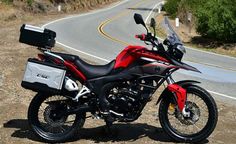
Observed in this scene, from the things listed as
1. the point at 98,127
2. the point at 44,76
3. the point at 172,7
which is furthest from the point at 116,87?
the point at 172,7

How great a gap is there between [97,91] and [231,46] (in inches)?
890

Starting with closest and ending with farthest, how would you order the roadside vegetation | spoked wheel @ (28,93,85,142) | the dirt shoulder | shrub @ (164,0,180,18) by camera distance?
spoked wheel @ (28,93,85,142)
the dirt shoulder
the roadside vegetation
shrub @ (164,0,180,18)

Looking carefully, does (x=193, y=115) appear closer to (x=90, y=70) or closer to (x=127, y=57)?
(x=127, y=57)

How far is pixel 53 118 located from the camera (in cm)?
662

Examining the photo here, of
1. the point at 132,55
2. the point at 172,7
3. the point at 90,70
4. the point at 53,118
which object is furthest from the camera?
the point at 172,7

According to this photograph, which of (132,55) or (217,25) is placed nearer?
(132,55)

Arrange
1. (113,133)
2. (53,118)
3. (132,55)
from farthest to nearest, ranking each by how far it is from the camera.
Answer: (113,133), (53,118), (132,55)

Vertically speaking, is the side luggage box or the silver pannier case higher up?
the side luggage box

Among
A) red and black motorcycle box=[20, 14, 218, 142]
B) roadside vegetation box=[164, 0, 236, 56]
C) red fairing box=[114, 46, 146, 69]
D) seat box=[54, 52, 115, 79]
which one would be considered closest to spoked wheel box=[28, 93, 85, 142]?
red and black motorcycle box=[20, 14, 218, 142]

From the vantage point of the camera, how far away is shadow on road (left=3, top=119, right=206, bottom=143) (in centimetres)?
686

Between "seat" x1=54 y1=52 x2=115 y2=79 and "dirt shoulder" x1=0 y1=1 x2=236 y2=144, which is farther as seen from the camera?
"dirt shoulder" x1=0 y1=1 x2=236 y2=144

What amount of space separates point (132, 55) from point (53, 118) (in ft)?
5.38

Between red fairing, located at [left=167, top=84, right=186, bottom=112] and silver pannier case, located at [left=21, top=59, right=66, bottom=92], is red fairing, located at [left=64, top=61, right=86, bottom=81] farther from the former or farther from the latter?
red fairing, located at [left=167, top=84, right=186, bottom=112]

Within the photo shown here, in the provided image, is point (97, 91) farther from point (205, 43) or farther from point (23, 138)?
→ point (205, 43)
